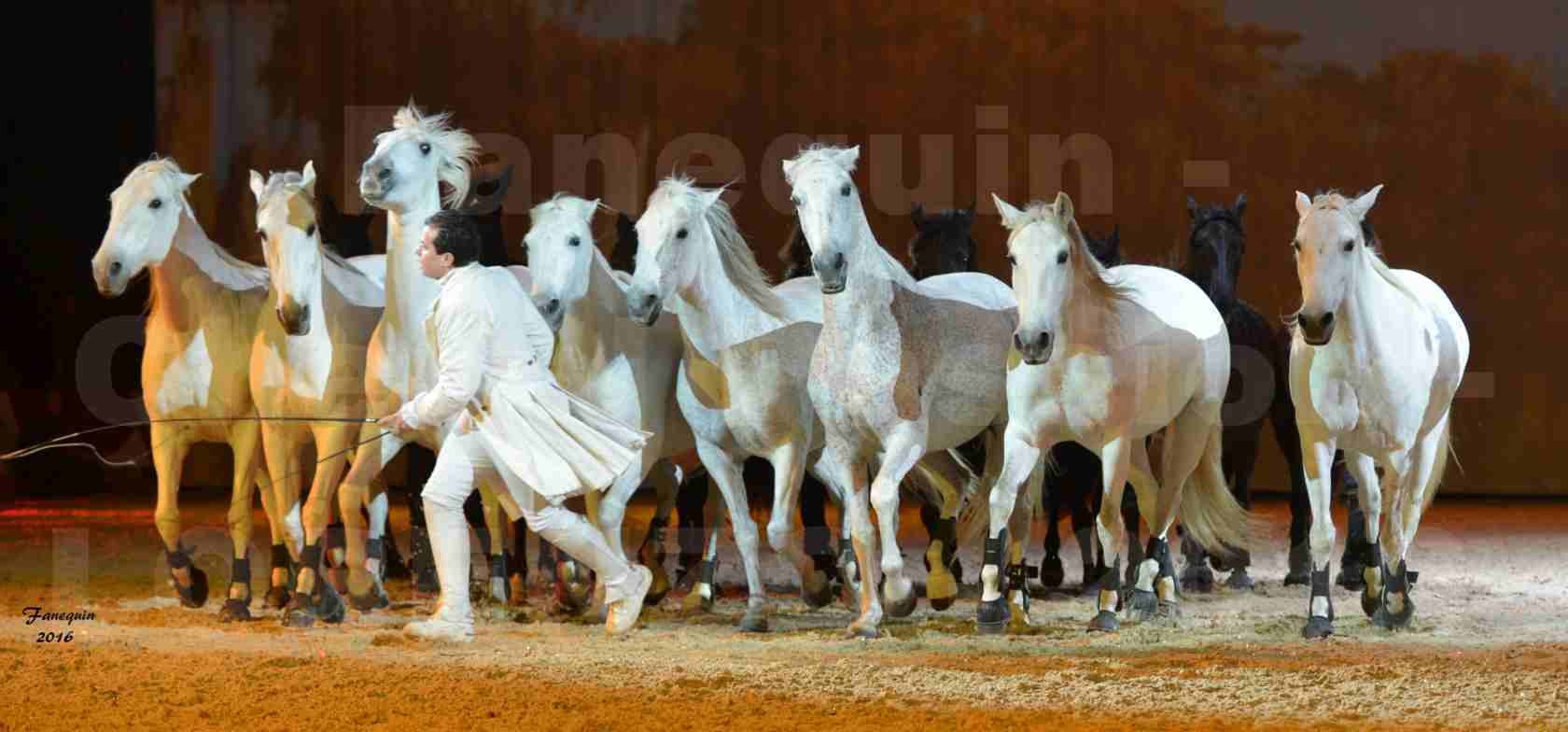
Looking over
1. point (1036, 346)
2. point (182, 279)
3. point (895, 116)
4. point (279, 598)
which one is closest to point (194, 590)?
point (279, 598)

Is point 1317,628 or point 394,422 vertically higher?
point 394,422

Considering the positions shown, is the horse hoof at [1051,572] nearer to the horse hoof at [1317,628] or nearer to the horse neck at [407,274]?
the horse hoof at [1317,628]

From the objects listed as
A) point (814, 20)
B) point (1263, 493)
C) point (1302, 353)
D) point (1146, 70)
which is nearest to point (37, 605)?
point (1302, 353)

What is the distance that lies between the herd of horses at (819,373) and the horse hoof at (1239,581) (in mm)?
560

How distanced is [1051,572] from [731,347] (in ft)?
7.72

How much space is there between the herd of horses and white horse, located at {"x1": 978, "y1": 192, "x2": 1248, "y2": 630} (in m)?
0.01

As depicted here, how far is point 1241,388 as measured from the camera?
8539mm

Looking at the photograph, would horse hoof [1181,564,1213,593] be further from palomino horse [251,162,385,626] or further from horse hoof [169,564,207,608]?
horse hoof [169,564,207,608]

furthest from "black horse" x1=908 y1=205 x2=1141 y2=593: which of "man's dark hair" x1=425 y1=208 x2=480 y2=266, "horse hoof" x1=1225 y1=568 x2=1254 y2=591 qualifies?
"man's dark hair" x1=425 y1=208 x2=480 y2=266

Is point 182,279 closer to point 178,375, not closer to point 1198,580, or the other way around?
point 178,375

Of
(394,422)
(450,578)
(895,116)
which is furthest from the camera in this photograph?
(895,116)

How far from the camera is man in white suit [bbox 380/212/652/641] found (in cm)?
588

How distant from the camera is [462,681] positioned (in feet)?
17.8

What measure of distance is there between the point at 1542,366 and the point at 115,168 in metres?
9.78
